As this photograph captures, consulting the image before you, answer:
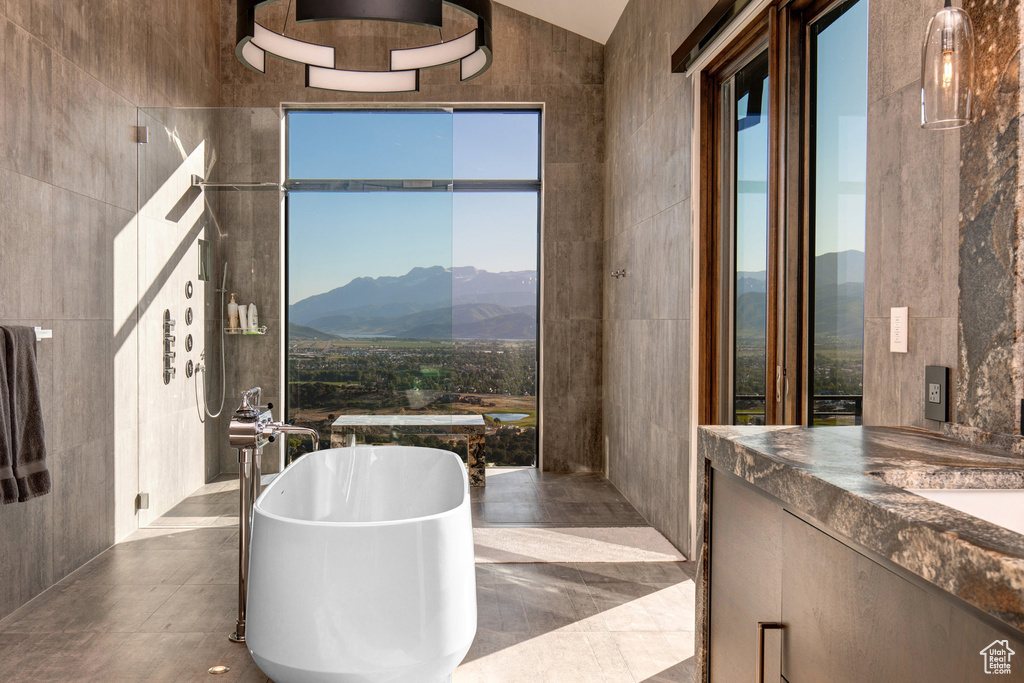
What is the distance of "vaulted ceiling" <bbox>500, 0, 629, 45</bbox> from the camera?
14.9ft

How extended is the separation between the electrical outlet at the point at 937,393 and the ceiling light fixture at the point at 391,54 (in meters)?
1.92

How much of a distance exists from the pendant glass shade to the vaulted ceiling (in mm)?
3592

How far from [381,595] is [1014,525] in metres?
1.38

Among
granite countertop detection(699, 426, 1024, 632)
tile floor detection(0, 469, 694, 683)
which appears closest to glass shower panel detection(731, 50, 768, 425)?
tile floor detection(0, 469, 694, 683)

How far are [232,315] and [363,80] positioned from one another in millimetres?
1324

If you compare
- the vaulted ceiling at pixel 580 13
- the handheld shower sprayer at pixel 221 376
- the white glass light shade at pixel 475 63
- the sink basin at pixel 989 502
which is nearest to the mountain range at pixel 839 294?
the sink basin at pixel 989 502

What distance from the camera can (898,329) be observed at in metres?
1.69

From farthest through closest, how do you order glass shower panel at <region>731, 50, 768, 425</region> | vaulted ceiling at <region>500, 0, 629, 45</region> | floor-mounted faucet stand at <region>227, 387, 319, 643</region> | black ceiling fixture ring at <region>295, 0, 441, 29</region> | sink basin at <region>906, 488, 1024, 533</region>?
vaulted ceiling at <region>500, 0, 629, 45</region> → glass shower panel at <region>731, 50, 768, 425</region> → floor-mounted faucet stand at <region>227, 387, 319, 643</region> → black ceiling fixture ring at <region>295, 0, 441, 29</region> → sink basin at <region>906, 488, 1024, 533</region>

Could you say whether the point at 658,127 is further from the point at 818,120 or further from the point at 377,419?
the point at 377,419

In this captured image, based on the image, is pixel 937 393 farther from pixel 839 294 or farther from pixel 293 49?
pixel 293 49

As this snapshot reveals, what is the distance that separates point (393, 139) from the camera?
3.38 metres

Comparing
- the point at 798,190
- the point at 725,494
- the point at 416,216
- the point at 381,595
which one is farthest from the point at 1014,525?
the point at 416,216

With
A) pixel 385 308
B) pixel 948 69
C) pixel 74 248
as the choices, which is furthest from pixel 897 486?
pixel 74 248

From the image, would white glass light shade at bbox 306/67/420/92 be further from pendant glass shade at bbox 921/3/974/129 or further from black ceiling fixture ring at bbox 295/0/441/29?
pendant glass shade at bbox 921/3/974/129
